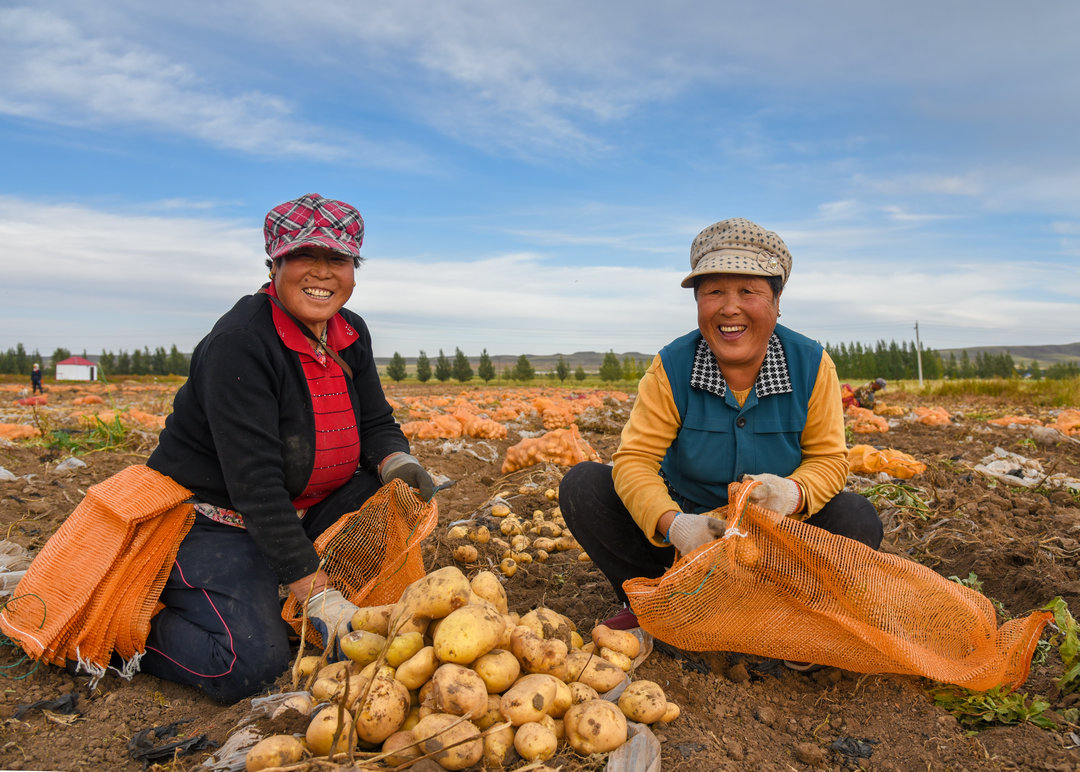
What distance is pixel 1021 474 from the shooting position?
18.1ft

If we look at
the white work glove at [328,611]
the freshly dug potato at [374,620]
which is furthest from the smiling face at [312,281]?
the freshly dug potato at [374,620]

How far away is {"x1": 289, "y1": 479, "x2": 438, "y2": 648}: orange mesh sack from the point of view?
8.98 ft

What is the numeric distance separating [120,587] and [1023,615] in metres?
3.56

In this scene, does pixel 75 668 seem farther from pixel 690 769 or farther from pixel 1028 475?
pixel 1028 475

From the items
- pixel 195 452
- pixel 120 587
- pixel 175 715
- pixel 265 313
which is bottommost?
pixel 175 715

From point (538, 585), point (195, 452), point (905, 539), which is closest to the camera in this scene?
point (195, 452)

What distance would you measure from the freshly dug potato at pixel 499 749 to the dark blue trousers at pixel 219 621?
47.7 inches

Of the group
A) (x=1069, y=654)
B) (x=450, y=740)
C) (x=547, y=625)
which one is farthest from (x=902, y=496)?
(x=450, y=740)

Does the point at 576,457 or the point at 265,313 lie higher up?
the point at 265,313

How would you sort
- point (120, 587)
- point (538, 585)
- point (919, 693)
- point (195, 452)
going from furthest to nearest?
point (538, 585) → point (195, 452) → point (120, 587) → point (919, 693)

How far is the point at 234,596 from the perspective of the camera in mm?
2625

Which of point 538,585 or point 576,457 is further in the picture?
point 576,457

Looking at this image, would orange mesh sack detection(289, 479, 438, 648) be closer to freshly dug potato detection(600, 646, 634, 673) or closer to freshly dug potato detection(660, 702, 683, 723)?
freshly dug potato detection(600, 646, 634, 673)

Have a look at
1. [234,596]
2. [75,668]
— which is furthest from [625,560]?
[75,668]
